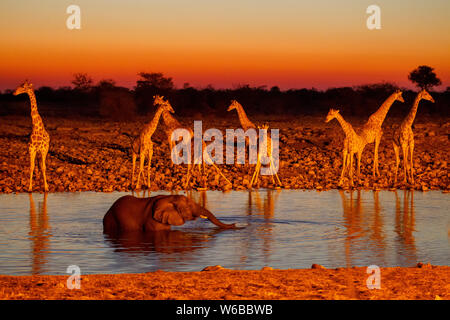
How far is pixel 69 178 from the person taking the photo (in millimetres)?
17266

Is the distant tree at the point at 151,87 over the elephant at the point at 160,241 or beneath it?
over

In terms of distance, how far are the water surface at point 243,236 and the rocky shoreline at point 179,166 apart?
1835 millimetres

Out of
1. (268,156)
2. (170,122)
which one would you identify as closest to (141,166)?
(170,122)

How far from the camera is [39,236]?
10.4 m

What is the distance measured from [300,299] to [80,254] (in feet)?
12.0

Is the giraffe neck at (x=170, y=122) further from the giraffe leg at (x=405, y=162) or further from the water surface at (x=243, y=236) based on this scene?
the giraffe leg at (x=405, y=162)

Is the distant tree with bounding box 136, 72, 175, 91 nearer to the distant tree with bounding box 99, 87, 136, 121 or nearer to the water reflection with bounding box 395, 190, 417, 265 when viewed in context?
the distant tree with bounding box 99, 87, 136, 121

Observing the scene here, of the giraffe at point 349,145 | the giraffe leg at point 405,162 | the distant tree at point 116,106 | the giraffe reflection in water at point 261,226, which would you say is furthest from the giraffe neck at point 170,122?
the distant tree at point 116,106

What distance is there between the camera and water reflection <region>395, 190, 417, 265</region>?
918 centimetres

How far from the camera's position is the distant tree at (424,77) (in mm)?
44406

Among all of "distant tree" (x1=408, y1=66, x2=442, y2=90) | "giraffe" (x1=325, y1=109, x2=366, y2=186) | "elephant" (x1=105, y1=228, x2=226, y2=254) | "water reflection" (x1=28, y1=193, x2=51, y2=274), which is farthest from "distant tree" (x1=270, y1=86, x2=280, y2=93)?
"elephant" (x1=105, y1=228, x2=226, y2=254)

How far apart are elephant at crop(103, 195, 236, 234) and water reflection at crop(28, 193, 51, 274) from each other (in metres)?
0.93

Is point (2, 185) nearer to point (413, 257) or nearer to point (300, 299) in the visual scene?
point (413, 257)
